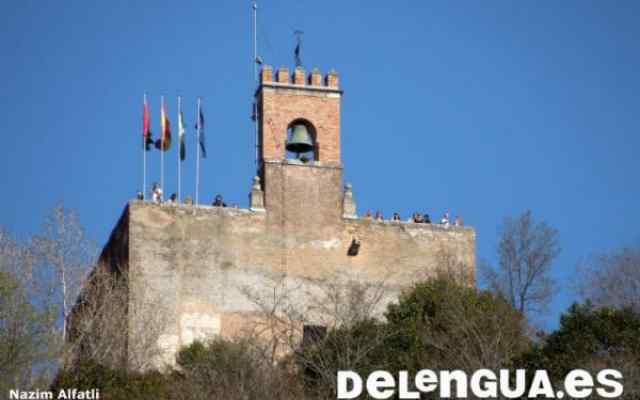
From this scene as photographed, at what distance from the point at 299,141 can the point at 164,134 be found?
164 inches

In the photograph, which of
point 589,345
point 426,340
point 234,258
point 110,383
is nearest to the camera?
point 589,345

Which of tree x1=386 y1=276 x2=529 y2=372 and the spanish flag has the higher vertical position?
the spanish flag

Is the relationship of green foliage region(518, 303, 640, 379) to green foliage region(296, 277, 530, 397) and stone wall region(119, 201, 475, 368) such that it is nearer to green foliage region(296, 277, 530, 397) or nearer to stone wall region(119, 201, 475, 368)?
green foliage region(296, 277, 530, 397)

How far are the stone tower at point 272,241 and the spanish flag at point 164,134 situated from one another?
110 inches

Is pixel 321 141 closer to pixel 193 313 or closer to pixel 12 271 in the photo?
pixel 193 313

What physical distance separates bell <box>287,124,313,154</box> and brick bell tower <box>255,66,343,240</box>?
0.03m

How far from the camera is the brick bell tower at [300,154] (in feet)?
195

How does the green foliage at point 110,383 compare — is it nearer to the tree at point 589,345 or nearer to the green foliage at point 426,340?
the green foliage at point 426,340

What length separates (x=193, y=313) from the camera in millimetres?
57344

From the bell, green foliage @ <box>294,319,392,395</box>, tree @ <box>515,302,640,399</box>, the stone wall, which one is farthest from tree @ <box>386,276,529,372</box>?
the bell

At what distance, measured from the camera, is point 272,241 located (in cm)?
5888

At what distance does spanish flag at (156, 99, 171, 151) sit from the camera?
60.9m

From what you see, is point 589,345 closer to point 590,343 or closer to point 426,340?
point 590,343

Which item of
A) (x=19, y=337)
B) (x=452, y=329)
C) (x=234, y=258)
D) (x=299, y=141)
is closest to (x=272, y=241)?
(x=234, y=258)
